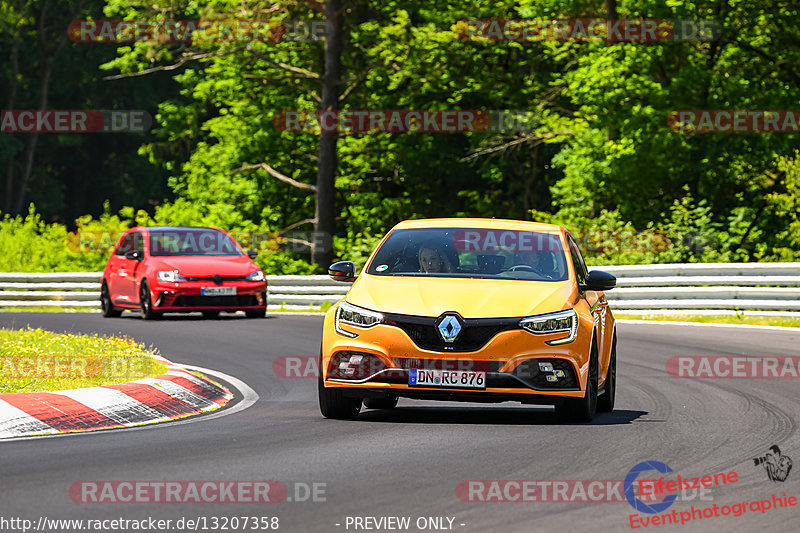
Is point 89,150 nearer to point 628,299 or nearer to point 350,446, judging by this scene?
point 628,299

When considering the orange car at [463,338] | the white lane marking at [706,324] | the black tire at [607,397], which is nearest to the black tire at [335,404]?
the orange car at [463,338]

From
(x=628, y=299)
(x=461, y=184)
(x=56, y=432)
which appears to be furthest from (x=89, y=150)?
(x=56, y=432)

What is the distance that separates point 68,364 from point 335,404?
363cm

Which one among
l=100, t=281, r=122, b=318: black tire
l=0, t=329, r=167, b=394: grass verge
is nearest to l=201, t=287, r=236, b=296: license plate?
l=100, t=281, r=122, b=318: black tire

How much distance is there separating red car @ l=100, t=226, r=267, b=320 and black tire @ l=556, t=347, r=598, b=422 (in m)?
14.0

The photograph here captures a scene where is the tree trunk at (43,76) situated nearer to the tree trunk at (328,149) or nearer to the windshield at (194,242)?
the tree trunk at (328,149)

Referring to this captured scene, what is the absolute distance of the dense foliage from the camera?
33.5m

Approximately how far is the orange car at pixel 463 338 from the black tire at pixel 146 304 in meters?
13.7

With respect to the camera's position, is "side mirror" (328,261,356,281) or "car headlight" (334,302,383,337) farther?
"side mirror" (328,261,356,281)

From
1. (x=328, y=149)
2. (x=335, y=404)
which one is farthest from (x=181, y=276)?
(x=328, y=149)

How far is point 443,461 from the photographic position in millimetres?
8641

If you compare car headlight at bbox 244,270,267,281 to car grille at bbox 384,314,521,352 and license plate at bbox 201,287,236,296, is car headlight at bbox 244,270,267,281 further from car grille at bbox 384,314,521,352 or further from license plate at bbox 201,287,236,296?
car grille at bbox 384,314,521,352

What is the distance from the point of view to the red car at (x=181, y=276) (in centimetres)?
2422

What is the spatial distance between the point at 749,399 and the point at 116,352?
6.55 metres
